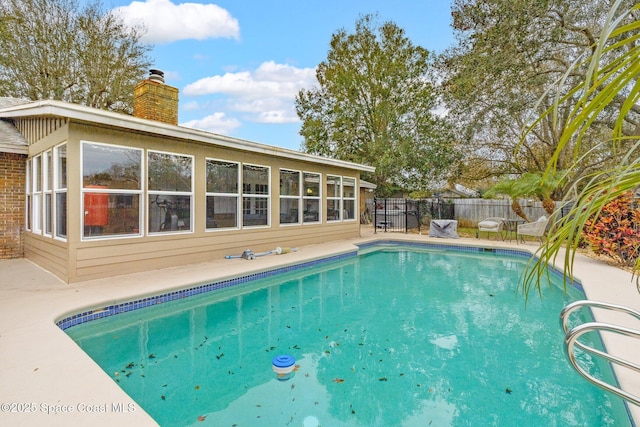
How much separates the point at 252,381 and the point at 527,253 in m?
9.22

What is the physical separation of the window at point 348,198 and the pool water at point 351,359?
19.6 feet

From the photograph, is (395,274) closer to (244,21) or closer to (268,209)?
(268,209)

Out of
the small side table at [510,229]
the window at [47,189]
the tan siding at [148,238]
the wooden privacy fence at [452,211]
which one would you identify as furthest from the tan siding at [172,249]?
the small side table at [510,229]

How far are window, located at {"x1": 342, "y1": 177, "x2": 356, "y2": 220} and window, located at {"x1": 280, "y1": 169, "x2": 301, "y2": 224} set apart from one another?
252cm

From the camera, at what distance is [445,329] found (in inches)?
193

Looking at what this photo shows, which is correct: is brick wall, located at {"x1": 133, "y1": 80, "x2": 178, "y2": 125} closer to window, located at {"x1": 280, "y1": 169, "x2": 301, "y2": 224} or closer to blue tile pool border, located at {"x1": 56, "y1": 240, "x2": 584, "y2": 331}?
window, located at {"x1": 280, "y1": 169, "x2": 301, "y2": 224}

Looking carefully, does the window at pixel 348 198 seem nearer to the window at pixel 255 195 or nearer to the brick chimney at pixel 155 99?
the window at pixel 255 195

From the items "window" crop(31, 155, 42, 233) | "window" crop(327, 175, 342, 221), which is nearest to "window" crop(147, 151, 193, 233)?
"window" crop(31, 155, 42, 233)

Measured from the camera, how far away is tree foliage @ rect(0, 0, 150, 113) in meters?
13.4

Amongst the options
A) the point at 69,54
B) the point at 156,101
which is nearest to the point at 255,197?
the point at 156,101

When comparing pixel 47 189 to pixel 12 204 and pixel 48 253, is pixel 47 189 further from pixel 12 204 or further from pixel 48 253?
pixel 12 204

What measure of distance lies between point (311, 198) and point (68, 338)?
791cm

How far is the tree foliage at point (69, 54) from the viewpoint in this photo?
13.4 metres

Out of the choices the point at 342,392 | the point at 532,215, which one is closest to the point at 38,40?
the point at 342,392
